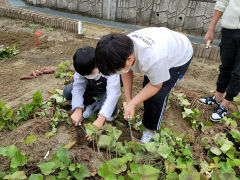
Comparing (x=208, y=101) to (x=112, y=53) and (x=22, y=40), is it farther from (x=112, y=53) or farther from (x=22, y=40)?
(x=22, y=40)

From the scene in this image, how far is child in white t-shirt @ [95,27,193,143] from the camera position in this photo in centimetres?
139

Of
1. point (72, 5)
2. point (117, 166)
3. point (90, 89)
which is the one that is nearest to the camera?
point (117, 166)

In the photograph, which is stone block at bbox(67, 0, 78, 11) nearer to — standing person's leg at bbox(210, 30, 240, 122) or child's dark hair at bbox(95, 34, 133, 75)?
standing person's leg at bbox(210, 30, 240, 122)

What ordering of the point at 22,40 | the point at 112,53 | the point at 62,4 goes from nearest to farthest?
the point at 112,53
the point at 22,40
the point at 62,4

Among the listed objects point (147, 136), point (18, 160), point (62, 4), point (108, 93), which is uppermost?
point (62, 4)

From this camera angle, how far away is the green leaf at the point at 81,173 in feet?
5.10

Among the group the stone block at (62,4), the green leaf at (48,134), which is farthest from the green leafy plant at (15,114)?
the stone block at (62,4)

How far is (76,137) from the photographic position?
2057 mm

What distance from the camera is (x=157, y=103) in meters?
1.98

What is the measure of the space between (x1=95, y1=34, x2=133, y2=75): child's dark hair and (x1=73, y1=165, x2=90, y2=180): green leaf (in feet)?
2.34

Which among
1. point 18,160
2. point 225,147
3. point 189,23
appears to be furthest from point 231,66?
point 189,23

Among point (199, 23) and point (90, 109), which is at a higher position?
point (199, 23)

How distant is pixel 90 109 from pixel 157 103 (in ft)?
2.67

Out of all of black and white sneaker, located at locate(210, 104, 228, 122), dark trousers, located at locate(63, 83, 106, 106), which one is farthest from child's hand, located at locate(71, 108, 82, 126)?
black and white sneaker, located at locate(210, 104, 228, 122)
